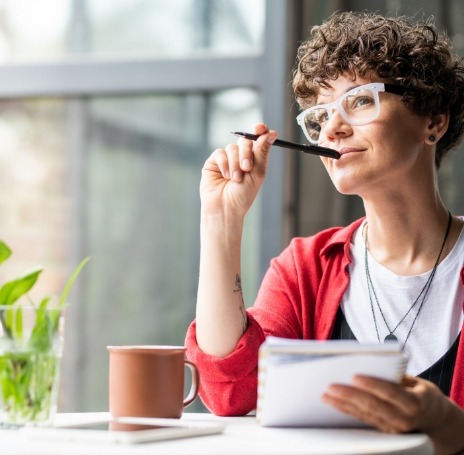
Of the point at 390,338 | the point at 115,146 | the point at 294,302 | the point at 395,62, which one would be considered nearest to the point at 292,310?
the point at 294,302

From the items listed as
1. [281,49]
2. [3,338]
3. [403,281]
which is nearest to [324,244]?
[403,281]

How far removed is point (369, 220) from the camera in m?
1.89

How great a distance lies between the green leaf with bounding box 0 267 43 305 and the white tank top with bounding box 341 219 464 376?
0.78 m

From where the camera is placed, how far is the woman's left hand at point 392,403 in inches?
42.6

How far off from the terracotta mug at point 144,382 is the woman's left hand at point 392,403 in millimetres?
249

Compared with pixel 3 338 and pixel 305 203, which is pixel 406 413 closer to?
pixel 3 338

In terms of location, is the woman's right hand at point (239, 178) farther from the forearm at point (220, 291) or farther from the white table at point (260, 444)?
the white table at point (260, 444)

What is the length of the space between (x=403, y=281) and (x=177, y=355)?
2.32ft

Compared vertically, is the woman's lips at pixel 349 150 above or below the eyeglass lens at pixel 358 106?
below

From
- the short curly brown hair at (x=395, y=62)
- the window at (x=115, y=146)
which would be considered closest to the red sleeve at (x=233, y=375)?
the short curly brown hair at (x=395, y=62)

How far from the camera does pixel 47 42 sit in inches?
137

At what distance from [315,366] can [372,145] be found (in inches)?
31.0

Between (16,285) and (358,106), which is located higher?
(358,106)

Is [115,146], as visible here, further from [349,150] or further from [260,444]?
[260,444]
